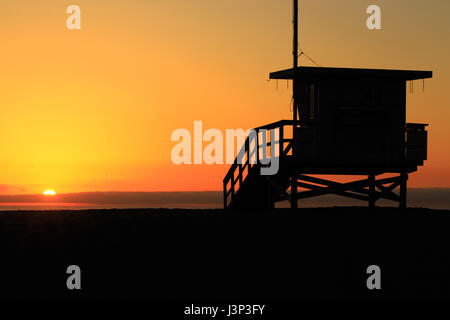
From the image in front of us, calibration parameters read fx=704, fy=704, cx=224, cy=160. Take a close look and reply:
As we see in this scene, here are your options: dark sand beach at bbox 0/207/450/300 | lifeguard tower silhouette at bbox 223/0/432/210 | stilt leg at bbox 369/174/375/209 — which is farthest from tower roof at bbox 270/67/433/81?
dark sand beach at bbox 0/207/450/300

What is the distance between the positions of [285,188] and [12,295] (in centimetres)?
1474

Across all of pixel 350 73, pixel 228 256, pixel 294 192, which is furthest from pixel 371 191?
pixel 228 256

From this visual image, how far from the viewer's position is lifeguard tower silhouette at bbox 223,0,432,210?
23406 millimetres

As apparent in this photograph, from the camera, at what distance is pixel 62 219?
22.0 meters

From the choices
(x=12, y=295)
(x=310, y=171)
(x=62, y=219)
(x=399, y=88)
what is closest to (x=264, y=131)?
(x=310, y=171)

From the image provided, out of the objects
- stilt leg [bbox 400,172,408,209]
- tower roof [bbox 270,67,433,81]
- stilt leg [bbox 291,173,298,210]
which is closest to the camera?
tower roof [bbox 270,67,433,81]

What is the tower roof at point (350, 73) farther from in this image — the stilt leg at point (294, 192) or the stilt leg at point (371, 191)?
the stilt leg at point (371, 191)

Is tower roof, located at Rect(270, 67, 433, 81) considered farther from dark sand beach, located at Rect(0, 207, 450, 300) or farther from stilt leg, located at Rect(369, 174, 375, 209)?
dark sand beach, located at Rect(0, 207, 450, 300)

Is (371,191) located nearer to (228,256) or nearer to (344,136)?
(344,136)

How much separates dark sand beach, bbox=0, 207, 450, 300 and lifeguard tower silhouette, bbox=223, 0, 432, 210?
9.20 ft

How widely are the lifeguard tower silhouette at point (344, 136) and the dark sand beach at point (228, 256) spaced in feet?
9.20

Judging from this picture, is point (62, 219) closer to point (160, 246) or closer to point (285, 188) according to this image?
point (160, 246)

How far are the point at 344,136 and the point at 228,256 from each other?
32.0 ft

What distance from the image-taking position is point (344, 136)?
943 inches
